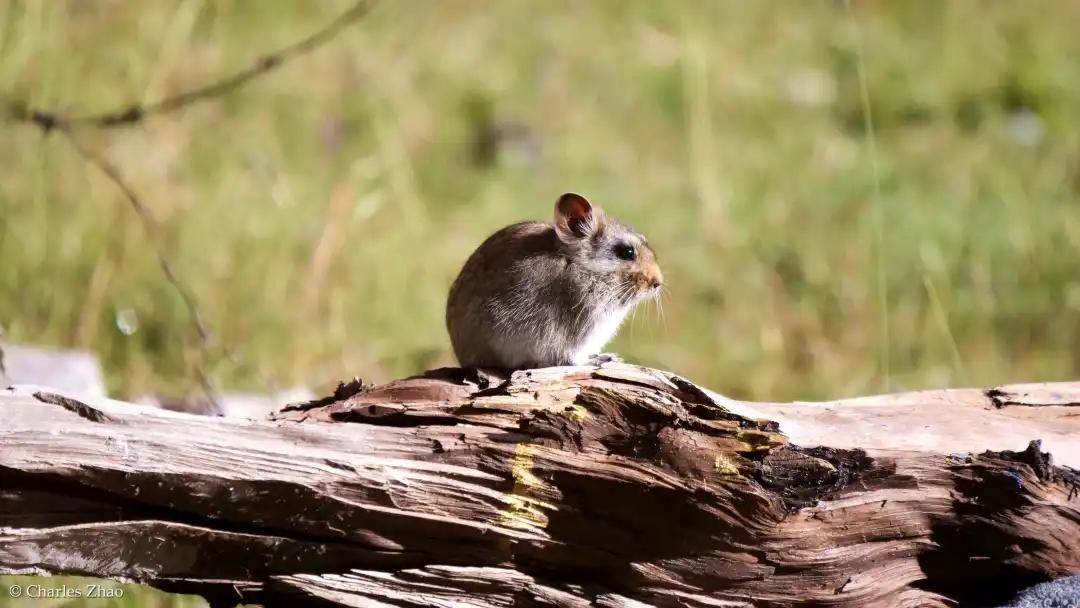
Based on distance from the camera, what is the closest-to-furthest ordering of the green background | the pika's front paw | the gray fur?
the gray fur
the pika's front paw
the green background

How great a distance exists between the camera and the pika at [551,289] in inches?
148

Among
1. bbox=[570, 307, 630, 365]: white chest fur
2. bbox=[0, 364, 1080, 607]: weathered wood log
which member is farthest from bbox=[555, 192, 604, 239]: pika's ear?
bbox=[0, 364, 1080, 607]: weathered wood log

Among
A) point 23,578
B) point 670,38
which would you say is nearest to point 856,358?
point 670,38

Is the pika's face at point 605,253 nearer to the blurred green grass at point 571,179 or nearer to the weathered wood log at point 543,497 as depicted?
the weathered wood log at point 543,497

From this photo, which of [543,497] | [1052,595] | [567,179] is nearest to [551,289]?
[543,497]

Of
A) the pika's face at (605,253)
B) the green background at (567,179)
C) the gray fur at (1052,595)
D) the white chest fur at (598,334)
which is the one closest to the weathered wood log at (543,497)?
the gray fur at (1052,595)

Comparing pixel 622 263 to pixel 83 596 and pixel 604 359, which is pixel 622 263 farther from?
pixel 83 596

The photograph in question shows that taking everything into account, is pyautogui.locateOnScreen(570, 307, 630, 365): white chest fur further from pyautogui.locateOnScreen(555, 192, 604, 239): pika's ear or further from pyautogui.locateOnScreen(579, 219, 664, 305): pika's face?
pyautogui.locateOnScreen(555, 192, 604, 239): pika's ear

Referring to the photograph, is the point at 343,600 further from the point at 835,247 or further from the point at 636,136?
the point at 636,136

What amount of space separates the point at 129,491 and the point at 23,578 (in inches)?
63.1

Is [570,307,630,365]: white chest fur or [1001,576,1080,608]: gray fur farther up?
[570,307,630,365]: white chest fur

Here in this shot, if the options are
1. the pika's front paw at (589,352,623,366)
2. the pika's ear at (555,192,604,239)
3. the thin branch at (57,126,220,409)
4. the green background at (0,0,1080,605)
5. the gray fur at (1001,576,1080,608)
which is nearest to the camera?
the gray fur at (1001,576,1080,608)

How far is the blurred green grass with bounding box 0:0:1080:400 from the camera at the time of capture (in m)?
5.73

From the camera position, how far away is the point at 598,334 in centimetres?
403
